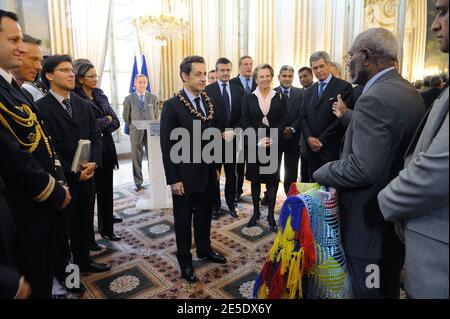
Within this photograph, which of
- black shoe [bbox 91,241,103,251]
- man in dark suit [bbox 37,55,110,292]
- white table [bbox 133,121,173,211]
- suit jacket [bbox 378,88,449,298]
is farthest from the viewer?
white table [bbox 133,121,173,211]

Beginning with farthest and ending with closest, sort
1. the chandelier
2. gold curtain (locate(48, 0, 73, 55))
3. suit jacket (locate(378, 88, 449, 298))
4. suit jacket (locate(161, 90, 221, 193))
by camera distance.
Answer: the chandelier < gold curtain (locate(48, 0, 73, 55)) < suit jacket (locate(161, 90, 221, 193)) < suit jacket (locate(378, 88, 449, 298))

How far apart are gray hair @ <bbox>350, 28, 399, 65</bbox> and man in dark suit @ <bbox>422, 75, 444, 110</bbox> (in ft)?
3.70

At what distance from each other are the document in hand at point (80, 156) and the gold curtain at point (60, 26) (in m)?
4.94

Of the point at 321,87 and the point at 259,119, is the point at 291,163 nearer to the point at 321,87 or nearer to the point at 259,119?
the point at 259,119

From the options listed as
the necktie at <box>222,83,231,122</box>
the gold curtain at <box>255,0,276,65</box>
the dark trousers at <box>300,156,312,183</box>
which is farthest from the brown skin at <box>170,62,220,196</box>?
the gold curtain at <box>255,0,276,65</box>

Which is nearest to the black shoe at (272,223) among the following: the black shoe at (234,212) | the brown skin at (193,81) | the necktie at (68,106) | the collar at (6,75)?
the black shoe at (234,212)

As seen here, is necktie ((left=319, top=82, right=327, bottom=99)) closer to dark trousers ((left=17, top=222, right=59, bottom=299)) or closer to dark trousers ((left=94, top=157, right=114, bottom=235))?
dark trousers ((left=94, top=157, right=114, bottom=235))

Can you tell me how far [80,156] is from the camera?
2361 millimetres

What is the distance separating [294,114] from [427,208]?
10.4ft

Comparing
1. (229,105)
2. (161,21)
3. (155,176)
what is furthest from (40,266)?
(161,21)

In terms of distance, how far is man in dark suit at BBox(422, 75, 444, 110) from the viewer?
101 inches

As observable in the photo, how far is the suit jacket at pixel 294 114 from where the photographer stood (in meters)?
3.90

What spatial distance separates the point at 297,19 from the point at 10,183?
619 centimetres
